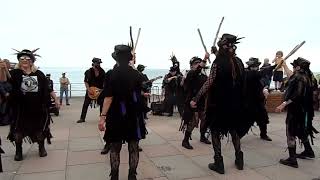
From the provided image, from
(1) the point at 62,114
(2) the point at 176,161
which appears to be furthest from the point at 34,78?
(1) the point at 62,114

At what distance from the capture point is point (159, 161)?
5.33 meters

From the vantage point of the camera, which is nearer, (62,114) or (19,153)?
(19,153)

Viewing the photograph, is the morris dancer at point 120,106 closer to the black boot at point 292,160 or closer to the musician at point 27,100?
the musician at point 27,100

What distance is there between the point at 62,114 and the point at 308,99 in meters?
7.91

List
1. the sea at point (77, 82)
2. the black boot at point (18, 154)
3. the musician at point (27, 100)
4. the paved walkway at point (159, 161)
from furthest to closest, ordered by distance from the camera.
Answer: the sea at point (77, 82) → the black boot at point (18, 154) → the musician at point (27, 100) → the paved walkway at point (159, 161)

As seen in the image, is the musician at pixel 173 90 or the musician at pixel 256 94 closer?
the musician at pixel 256 94

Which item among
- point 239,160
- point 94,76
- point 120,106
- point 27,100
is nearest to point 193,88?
point 239,160

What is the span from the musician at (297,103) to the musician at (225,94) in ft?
2.43

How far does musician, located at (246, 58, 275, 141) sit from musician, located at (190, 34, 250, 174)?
1.46m

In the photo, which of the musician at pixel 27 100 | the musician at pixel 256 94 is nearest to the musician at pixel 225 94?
the musician at pixel 256 94

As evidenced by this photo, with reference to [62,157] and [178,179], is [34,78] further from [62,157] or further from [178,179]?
[178,179]

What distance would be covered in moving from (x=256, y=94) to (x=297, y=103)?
153 cm

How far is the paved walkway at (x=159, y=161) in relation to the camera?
4668 millimetres

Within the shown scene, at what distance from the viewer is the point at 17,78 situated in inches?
207
